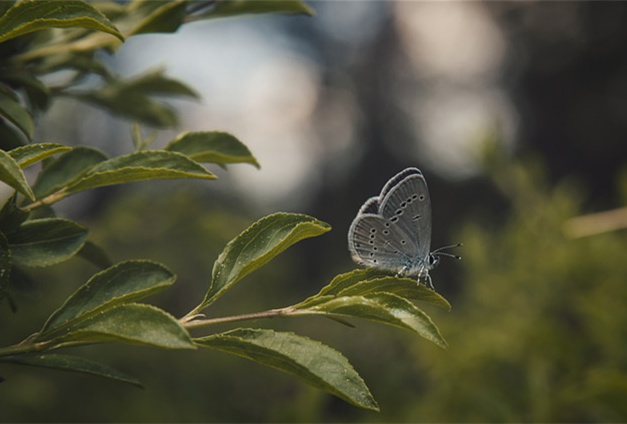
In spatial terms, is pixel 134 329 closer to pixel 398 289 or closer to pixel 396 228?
pixel 398 289

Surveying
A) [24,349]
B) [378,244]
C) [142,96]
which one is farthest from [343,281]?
[142,96]

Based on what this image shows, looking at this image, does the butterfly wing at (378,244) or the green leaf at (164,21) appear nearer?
the green leaf at (164,21)

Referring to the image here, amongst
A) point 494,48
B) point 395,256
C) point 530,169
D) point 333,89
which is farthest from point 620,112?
point 395,256

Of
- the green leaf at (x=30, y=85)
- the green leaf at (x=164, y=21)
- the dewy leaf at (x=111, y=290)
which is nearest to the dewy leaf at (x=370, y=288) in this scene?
the dewy leaf at (x=111, y=290)

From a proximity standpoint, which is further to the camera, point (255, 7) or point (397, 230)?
point (397, 230)

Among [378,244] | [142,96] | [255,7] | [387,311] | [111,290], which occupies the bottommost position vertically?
[111,290]

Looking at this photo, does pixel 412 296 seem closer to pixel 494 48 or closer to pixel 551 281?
pixel 551 281

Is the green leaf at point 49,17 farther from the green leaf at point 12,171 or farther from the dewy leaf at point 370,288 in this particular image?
the dewy leaf at point 370,288

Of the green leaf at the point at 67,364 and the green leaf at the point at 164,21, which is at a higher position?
the green leaf at the point at 164,21
